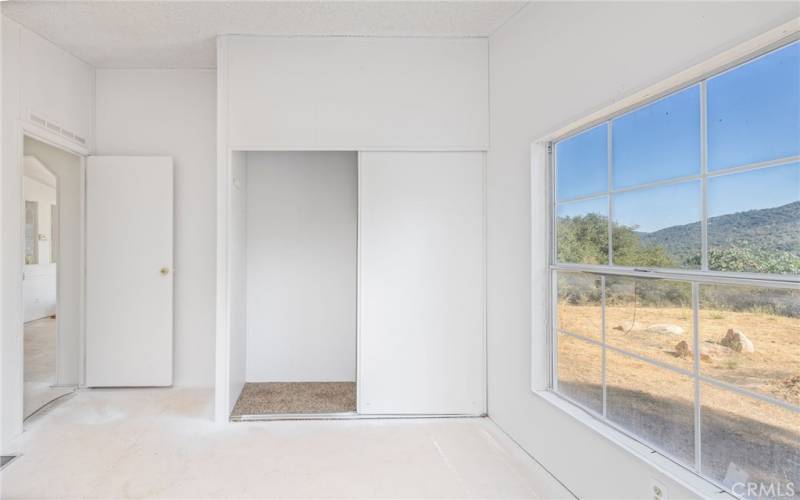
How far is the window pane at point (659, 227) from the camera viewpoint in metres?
1.53

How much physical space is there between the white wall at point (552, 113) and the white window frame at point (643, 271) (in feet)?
0.10

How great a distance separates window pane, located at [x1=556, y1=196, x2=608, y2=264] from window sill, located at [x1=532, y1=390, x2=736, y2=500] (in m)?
0.79

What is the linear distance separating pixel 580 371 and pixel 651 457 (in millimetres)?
594

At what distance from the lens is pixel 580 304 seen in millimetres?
2109

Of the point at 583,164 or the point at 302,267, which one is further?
the point at 302,267

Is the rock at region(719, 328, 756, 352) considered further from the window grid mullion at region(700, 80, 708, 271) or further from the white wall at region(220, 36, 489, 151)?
the white wall at region(220, 36, 489, 151)

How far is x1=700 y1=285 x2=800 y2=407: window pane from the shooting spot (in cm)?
129

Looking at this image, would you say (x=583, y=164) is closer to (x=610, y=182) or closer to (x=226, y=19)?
(x=610, y=182)

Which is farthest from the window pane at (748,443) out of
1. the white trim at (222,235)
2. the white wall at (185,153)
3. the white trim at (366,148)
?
the white wall at (185,153)

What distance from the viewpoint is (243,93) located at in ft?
9.16

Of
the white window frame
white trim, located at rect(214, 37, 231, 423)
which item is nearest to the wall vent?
white trim, located at rect(214, 37, 231, 423)

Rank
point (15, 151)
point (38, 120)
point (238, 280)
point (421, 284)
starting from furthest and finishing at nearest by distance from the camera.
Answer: point (238, 280) → point (421, 284) → point (38, 120) → point (15, 151)

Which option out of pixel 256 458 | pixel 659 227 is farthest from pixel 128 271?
pixel 659 227

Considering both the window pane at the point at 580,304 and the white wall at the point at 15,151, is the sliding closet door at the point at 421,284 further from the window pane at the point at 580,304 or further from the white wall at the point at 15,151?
the white wall at the point at 15,151
